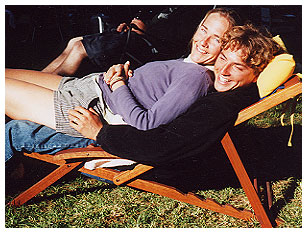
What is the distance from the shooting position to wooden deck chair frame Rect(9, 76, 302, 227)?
2.35 meters

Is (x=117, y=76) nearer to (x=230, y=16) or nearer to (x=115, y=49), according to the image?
(x=230, y=16)

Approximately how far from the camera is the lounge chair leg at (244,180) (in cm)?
247

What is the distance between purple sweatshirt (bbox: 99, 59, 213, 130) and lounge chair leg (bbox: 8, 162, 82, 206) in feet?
1.86

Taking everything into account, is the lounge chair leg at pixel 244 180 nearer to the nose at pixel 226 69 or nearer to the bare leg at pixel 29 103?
the nose at pixel 226 69

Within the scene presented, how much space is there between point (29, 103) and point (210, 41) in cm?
154

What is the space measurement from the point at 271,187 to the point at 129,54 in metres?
2.07

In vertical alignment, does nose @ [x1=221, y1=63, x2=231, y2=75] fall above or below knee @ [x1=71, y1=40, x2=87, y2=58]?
above

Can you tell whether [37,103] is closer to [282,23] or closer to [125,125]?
[125,125]

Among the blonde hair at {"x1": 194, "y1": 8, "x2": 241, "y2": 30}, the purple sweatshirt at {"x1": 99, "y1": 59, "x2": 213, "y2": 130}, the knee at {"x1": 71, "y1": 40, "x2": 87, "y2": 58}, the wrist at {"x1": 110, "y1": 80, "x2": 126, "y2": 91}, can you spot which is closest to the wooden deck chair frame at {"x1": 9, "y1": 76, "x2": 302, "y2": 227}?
the purple sweatshirt at {"x1": 99, "y1": 59, "x2": 213, "y2": 130}

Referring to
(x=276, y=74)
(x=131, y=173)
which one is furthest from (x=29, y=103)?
(x=276, y=74)

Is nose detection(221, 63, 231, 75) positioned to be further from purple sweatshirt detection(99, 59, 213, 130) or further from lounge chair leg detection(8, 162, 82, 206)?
lounge chair leg detection(8, 162, 82, 206)

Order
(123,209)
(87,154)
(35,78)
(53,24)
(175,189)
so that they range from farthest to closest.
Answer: (53,24), (35,78), (123,209), (175,189), (87,154)

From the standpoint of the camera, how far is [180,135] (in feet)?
7.46
